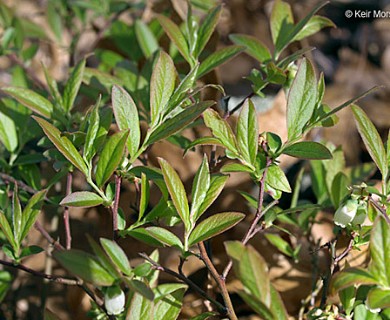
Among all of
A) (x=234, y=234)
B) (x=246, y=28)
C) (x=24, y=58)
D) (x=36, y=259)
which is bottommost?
(x=36, y=259)

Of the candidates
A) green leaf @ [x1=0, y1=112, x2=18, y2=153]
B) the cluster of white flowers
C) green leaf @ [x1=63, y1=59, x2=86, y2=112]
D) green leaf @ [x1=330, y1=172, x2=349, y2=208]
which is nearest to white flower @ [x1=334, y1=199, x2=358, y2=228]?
the cluster of white flowers

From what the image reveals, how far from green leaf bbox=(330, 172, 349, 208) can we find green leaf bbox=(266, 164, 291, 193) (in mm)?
262

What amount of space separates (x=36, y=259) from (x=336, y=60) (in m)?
1.68

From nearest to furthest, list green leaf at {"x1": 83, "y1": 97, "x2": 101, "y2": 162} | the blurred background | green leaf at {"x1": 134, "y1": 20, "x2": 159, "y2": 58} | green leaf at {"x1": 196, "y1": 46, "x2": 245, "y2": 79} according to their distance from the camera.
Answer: green leaf at {"x1": 83, "y1": 97, "x2": 101, "y2": 162}, green leaf at {"x1": 196, "y1": 46, "x2": 245, "y2": 79}, the blurred background, green leaf at {"x1": 134, "y1": 20, "x2": 159, "y2": 58}

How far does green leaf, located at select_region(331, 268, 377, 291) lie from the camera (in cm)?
77

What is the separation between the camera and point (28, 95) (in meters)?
1.25

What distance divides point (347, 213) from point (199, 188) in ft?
0.81

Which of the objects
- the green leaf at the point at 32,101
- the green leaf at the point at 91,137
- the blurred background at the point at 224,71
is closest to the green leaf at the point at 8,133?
the green leaf at the point at 32,101

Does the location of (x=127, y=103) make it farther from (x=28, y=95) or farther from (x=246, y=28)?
(x=246, y=28)

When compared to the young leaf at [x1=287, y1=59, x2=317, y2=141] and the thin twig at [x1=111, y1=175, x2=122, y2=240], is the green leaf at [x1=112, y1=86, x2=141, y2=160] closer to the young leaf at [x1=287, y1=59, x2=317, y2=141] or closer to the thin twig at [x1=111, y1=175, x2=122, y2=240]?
the thin twig at [x1=111, y1=175, x2=122, y2=240]

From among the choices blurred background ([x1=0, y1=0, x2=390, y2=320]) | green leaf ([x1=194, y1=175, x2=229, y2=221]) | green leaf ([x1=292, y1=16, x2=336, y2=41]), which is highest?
green leaf ([x1=292, y1=16, x2=336, y2=41])

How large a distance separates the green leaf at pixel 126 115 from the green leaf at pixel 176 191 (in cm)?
11

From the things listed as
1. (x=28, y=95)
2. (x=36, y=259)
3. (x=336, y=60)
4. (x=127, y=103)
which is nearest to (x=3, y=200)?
(x=28, y=95)

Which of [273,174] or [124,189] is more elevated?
[273,174]
